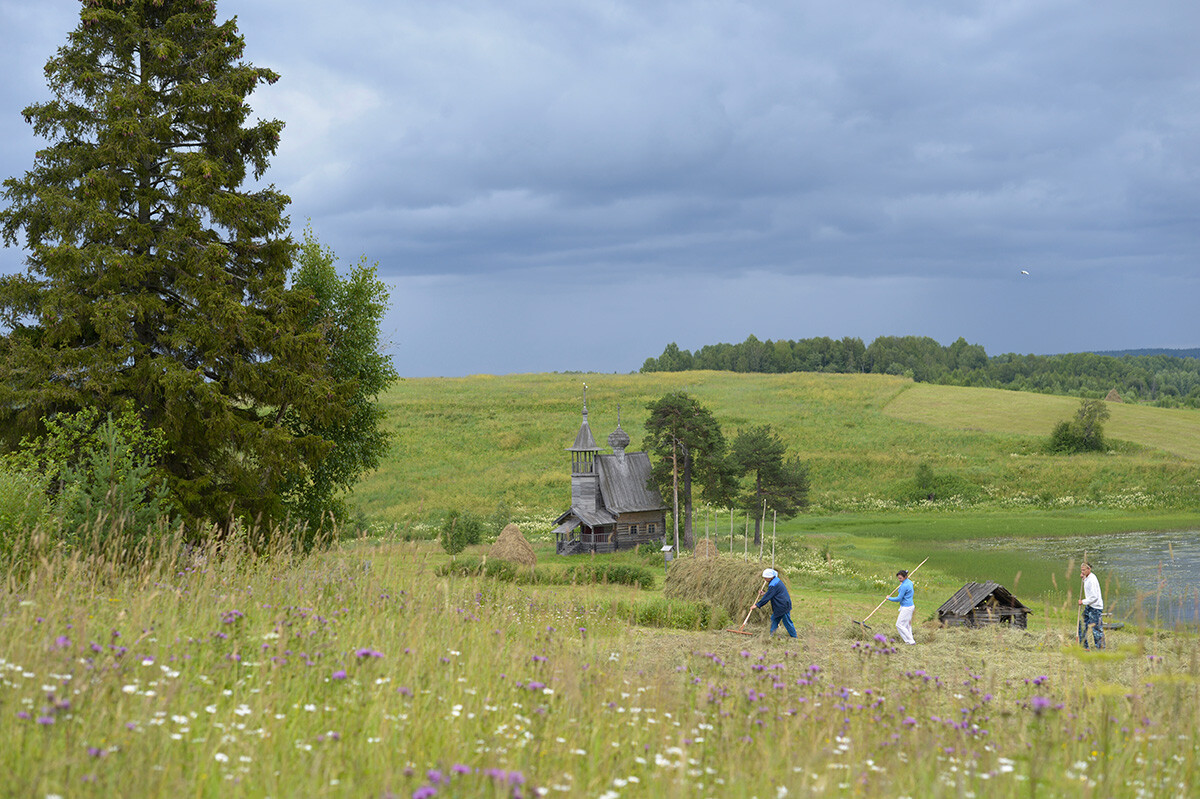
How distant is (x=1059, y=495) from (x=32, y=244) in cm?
6048

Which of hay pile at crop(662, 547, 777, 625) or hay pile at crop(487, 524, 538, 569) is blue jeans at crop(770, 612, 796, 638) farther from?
hay pile at crop(487, 524, 538, 569)

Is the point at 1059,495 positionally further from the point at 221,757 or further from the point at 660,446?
the point at 221,757

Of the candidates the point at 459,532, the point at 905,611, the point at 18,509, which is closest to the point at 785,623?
the point at 905,611

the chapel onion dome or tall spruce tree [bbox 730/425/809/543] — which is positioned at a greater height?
the chapel onion dome

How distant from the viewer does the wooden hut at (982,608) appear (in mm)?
20391

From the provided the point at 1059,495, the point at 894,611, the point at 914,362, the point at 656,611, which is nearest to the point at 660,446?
the point at 894,611

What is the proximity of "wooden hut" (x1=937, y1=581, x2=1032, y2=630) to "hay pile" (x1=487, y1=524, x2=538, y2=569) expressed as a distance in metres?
16.6

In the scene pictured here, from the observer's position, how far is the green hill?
58.2 metres

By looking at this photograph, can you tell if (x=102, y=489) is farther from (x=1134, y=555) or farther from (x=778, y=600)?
(x=1134, y=555)

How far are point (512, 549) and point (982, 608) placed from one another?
18.0m

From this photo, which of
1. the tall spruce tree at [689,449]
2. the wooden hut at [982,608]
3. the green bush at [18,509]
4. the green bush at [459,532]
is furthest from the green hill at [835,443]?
the green bush at [18,509]

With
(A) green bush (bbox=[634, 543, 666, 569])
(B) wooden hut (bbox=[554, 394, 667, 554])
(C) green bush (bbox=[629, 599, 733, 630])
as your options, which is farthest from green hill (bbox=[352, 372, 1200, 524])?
(C) green bush (bbox=[629, 599, 733, 630])

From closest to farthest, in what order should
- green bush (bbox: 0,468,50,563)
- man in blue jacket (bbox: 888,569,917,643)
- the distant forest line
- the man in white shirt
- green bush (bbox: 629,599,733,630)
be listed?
green bush (bbox: 0,468,50,563) < the man in white shirt < man in blue jacket (bbox: 888,569,917,643) < green bush (bbox: 629,599,733,630) < the distant forest line

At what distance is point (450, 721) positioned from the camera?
463 cm
